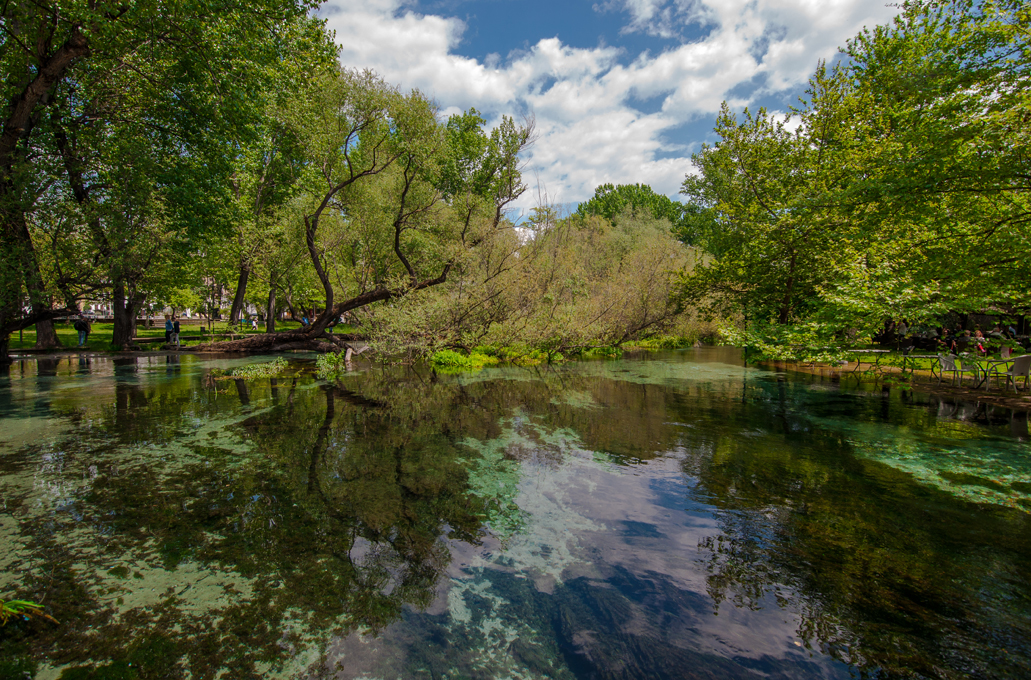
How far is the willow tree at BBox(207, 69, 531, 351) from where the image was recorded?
55.1 ft

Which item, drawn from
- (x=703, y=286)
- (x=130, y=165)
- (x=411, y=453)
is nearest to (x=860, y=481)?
(x=411, y=453)

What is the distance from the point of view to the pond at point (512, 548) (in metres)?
3.01

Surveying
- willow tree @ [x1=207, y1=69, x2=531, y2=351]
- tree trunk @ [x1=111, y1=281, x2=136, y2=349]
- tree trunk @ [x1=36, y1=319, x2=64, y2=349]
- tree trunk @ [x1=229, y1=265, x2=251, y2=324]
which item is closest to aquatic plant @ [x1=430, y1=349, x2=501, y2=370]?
willow tree @ [x1=207, y1=69, x2=531, y2=351]

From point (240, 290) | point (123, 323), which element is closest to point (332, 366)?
point (123, 323)

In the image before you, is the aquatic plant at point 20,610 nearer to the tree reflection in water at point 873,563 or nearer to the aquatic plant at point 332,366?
the tree reflection in water at point 873,563

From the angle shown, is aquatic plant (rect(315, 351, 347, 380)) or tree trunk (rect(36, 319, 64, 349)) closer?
aquatic plant (rect(315, 351, 347, 380))

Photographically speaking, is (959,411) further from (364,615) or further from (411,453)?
(364,615)

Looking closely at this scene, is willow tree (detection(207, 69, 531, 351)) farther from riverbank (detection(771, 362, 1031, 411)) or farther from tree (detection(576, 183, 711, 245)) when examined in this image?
tree (detection(576, 183, 711, 245))

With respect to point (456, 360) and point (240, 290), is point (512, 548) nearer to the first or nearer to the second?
Answer: point (456, 360)

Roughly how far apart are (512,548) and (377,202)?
19549 mm

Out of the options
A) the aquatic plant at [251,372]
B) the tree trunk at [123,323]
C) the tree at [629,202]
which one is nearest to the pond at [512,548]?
the aquatic plant at [251,372]

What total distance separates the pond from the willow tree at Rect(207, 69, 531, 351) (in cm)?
1136

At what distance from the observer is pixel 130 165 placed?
15445 millimetres

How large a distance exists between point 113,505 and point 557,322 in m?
15.8
